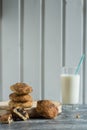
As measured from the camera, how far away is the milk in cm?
159

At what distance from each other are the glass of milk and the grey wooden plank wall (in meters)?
0.60

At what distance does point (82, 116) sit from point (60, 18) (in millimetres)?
1029

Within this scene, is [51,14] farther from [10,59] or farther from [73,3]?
[10,59]

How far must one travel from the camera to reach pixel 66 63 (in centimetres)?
224

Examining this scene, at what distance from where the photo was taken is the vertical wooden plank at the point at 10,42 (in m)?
2.20

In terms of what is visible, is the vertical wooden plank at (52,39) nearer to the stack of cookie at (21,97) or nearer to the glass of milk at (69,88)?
the glass of milk at (69,88)

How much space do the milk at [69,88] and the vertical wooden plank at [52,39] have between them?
1.97 feet

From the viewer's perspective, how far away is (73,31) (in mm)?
2236

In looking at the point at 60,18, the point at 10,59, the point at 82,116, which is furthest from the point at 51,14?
the point at 82,116

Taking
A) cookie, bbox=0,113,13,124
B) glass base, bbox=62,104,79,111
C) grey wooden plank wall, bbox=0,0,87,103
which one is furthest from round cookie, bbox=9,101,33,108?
grey wooden plank wall, bbox=0,0,87,103

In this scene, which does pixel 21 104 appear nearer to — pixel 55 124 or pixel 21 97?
pixel 21 97

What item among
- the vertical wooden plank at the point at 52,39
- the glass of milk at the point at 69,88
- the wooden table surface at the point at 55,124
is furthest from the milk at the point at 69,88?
the vertical wooden plank at the point at 52,39

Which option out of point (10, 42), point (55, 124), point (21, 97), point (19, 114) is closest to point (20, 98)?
Answer: point (21, 97)

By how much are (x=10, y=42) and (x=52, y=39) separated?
0.92ft
